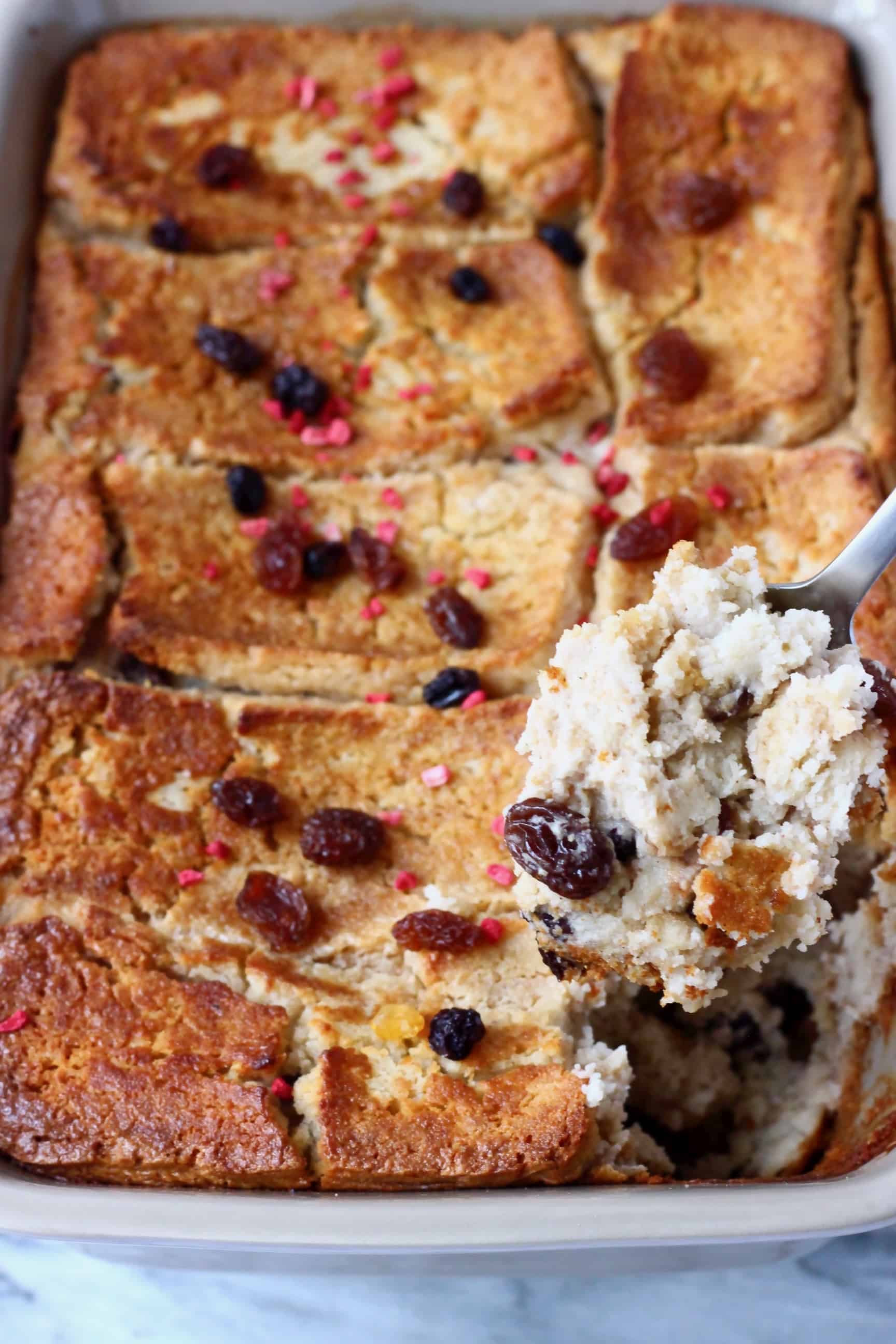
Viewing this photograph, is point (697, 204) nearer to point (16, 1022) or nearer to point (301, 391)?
point (301, 391)

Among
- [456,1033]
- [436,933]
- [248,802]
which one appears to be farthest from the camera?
[248,802]

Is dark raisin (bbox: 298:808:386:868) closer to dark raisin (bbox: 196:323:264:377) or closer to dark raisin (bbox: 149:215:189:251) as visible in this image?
dark raisin (bbox: 196:323:264:377)

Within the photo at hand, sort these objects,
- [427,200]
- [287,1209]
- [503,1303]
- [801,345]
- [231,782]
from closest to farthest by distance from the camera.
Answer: [287,1209]
[231,782]
[503,1303]
[801,345]
[427,200]

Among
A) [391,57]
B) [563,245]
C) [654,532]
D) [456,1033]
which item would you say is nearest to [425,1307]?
[456,1033]

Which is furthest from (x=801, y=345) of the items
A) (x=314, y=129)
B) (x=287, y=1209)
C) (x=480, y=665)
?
(x=287, y=1209)

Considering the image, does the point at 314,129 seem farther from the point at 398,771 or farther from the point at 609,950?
the point at 609,950

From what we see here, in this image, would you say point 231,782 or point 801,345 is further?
point 801,345

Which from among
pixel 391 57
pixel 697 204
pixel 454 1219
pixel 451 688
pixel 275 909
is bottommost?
pixel 454 1219

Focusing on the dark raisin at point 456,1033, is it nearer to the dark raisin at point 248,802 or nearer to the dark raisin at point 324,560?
the dark raisin at point 248,802
